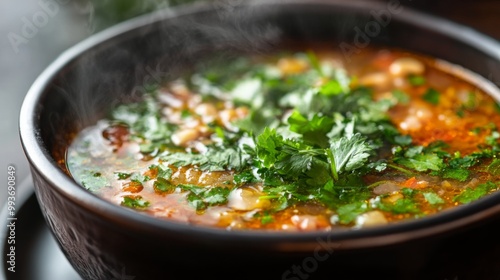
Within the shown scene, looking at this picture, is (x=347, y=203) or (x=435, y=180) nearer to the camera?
(x=347, y=203)

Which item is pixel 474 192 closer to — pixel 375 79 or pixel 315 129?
pixel 315 129

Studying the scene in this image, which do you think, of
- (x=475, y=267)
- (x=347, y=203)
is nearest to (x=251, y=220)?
(x=347, y=203)

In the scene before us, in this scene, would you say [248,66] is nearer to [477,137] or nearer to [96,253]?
[477,137]

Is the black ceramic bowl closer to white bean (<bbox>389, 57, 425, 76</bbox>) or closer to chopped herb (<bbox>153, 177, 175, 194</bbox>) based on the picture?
white bean (<bbox>389, 57, 425, 76</bbox>)

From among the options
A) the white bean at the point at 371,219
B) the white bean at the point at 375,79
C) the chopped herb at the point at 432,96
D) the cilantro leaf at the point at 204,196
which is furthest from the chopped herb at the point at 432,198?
the white bean at the point at 375,79

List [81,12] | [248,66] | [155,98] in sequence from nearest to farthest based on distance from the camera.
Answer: [155,98], [248,66], [81,12]

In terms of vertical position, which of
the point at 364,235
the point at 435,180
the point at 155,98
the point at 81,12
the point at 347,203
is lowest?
the point at 364,235
